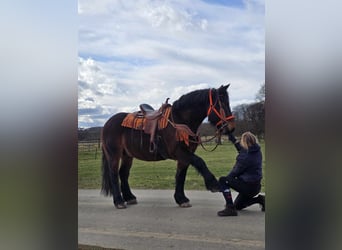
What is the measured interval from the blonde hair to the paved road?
51cm

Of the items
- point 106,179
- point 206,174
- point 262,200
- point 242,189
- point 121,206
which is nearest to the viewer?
point 262,200

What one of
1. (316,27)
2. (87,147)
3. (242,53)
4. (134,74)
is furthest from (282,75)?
(87,147)

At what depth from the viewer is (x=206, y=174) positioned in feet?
11.3

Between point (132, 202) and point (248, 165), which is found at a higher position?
point (248, 165)

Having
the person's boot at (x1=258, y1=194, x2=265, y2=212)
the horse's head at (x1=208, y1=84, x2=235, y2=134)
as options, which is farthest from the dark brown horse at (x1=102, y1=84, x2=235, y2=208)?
the person's boot at (x1=258, y1=194, x2=265, y2=212)

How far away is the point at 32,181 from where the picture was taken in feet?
11.7

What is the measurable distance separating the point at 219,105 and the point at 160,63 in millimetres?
660

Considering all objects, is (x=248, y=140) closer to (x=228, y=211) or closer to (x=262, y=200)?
(x=262, y=200)

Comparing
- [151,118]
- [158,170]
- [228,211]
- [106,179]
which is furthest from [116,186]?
[228,211]

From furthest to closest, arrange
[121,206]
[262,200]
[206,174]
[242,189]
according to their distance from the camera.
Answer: [121,206]
[206,174]
[242,189]
[262,200]

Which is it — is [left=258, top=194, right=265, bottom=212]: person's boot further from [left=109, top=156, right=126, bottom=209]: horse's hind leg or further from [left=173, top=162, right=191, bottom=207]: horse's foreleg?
[left=109, top=156, right=126, bottom=209]: horse's hind leg

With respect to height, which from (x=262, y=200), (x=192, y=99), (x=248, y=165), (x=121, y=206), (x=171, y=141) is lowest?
(x=121, y=206)

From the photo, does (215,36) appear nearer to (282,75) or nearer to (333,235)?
(282,75)

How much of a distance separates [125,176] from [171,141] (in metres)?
0.58
